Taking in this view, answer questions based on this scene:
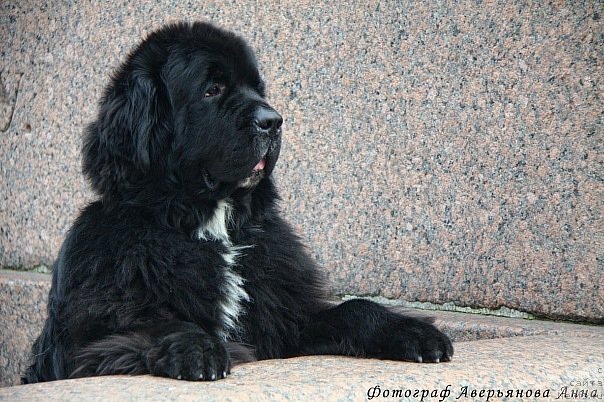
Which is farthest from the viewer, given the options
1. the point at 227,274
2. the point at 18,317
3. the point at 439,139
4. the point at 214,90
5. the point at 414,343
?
the point at 18,317

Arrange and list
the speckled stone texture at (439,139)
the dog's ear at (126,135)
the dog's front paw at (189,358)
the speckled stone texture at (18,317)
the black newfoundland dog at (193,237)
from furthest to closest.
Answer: the speckled stone texture at (18,317) → the speckled stone texture at (439,139) → the dog's ear at (126,135) → the black newfoundland dog at (193,237) → the dog's front paw at (189,358)

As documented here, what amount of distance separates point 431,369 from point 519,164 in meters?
1.57

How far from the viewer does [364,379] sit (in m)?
2.86

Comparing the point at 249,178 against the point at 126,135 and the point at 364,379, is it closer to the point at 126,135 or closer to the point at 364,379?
the point at 126,135

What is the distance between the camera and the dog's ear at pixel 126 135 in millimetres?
3684

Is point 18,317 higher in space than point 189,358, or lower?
lower

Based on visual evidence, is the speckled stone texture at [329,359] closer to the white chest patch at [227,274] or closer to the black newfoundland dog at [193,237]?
the black newfoundland dog at [193,237]

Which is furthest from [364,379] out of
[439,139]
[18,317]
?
[18,317]

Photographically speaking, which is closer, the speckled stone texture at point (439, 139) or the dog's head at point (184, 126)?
the dog's head at point (184, 126)

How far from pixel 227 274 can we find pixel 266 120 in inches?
27.2

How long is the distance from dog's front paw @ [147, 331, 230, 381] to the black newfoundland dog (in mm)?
262

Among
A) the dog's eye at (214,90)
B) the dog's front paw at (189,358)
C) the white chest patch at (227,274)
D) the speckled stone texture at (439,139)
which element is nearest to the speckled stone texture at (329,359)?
the dog's front paw at (189,358)

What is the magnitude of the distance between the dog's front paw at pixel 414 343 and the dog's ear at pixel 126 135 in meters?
1.28

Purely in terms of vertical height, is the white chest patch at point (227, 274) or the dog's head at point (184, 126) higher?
the dog's head at point (184, 126)
